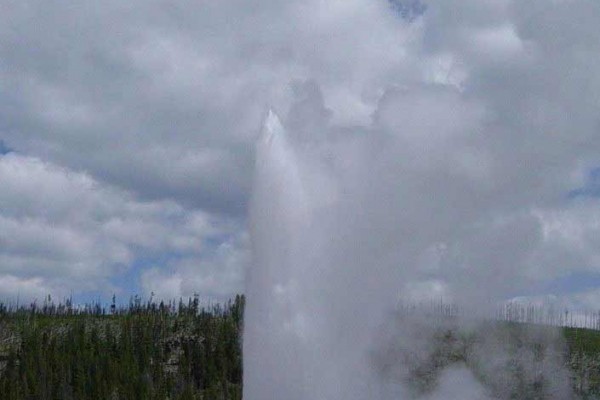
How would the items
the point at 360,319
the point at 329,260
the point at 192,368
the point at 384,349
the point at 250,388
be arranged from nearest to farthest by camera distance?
the point at 250,388
the point at 329,260
the point at 360,319
the point at 384,349
the point at 192,368

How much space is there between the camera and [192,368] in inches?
5600

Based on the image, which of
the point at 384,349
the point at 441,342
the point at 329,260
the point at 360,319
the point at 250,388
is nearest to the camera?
the point at 250,388

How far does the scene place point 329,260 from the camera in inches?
1430

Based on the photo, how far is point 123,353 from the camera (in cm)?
13650

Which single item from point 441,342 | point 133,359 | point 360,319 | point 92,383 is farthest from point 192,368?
point 360,319

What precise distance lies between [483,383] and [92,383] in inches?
1947

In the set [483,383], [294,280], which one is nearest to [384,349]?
[483,383]

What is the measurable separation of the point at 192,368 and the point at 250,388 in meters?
112

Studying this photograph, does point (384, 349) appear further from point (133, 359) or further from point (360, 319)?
point (133, 359)

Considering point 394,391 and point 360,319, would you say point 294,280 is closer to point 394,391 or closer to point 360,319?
point 360,319

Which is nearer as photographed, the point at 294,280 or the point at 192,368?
the point at 294,280

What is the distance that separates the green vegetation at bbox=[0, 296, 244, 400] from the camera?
11462 centimetres

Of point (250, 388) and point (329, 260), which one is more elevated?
point (329, 260)

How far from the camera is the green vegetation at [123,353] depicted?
376 feet
